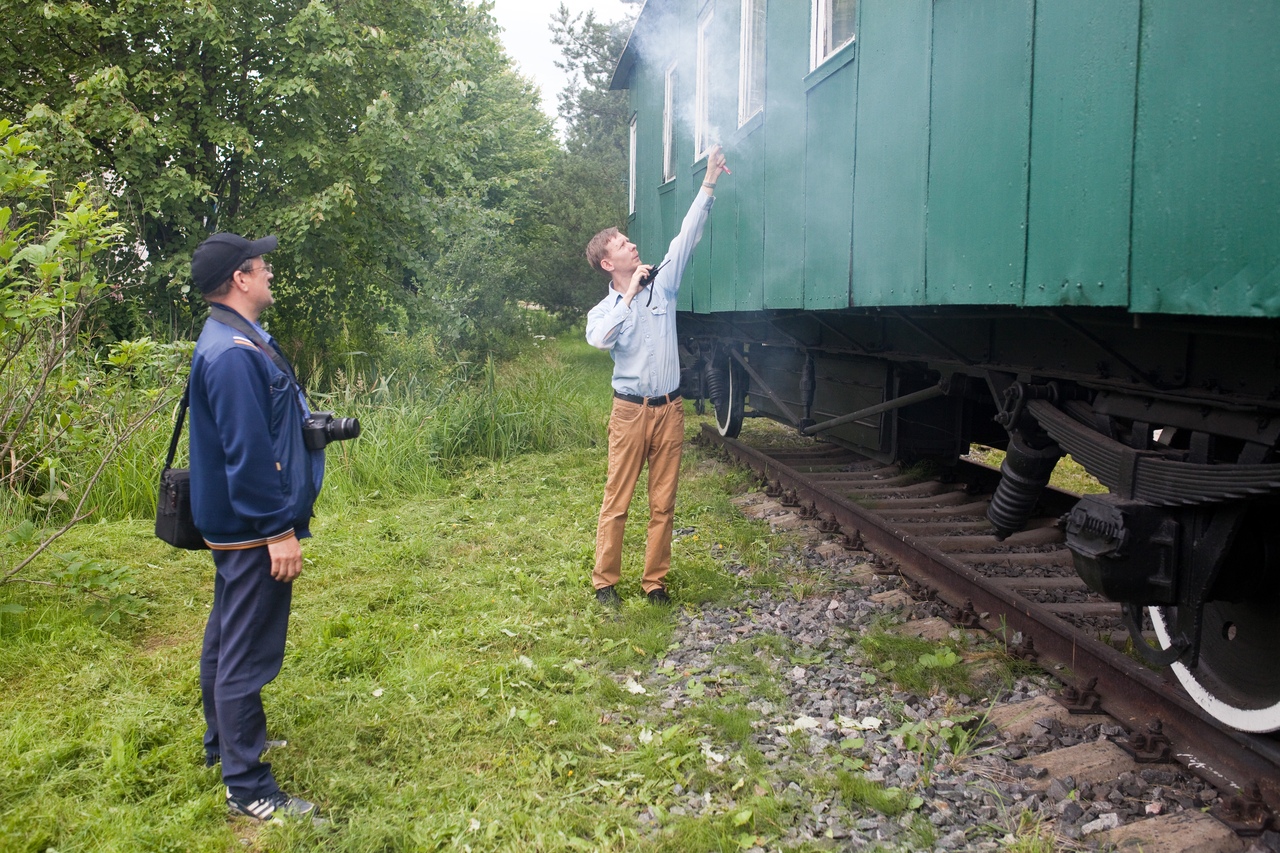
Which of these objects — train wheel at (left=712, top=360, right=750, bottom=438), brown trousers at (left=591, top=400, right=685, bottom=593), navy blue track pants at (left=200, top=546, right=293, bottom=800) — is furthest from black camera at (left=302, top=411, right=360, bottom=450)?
train wheel at (left=712, top=360, right=750, bottom=438)

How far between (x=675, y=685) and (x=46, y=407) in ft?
15.5

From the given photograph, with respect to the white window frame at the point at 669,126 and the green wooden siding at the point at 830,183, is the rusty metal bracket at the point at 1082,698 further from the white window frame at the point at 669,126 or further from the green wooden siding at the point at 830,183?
the white window frame at the point at 669,126

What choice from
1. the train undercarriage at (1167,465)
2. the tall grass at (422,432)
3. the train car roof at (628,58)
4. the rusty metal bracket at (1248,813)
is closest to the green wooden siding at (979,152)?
the train undercarriage at (1167,465)

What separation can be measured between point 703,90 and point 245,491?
641 centimetres

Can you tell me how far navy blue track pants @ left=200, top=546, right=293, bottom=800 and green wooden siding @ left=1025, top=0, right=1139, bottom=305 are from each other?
268 cm

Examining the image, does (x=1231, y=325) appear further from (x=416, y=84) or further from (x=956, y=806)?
(x=416, y=84)

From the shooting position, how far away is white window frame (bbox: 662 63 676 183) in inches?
366

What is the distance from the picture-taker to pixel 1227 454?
2988 mm

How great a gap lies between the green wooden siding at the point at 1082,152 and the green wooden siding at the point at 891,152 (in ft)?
2.81

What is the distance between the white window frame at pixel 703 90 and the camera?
311 inches

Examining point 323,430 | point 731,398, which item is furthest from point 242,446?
point 731,398

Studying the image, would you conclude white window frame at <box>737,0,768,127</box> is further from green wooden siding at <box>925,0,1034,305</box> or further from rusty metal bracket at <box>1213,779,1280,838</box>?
rusty metal bracket at <box>1213,779,1280,838</box>

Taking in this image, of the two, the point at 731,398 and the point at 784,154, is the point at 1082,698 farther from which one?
the point at 731,398

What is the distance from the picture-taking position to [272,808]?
9.73 ft
